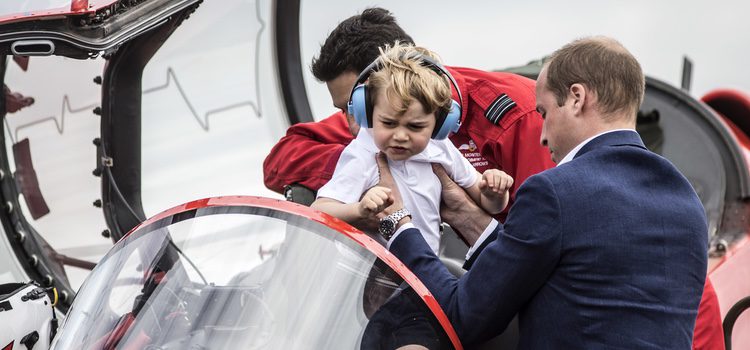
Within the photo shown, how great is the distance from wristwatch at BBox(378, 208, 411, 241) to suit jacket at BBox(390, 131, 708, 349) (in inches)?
10.0

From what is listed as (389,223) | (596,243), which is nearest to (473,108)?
(389,223)

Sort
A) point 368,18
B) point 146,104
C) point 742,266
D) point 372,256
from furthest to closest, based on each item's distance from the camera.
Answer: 1. point 146,104
2. point 742,266
3. point 368,18
4. point 372,256

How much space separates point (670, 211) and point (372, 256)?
0.51 meters

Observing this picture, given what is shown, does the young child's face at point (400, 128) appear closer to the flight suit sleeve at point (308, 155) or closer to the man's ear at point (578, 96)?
the man's ear at point (578, 96)

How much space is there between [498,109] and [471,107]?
8 cm

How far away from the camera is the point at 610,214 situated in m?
1.60

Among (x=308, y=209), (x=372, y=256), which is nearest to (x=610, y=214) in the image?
(x=372, y=256)

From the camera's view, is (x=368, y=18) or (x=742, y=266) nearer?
(x=368, y=18)

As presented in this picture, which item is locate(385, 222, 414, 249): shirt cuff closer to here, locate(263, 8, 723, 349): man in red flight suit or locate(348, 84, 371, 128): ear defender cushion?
Answer: locate(348, 84, 371, 128): ear defender cushion

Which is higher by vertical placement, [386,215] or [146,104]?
[386,215]

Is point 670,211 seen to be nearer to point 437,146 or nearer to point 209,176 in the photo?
point 437,146

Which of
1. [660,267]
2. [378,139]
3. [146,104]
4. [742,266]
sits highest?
[378,139]

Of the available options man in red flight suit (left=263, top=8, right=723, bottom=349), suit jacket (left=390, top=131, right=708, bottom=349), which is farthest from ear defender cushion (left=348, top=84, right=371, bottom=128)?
suit jacket (left=390, top=131, right=708, bottom=349)

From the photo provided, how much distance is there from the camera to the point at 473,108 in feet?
8.19
